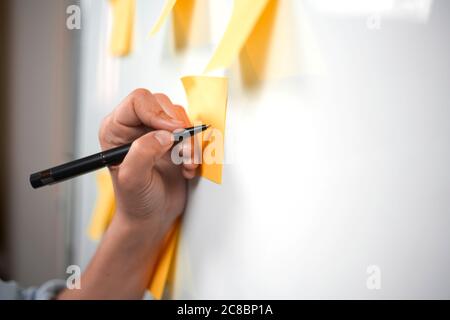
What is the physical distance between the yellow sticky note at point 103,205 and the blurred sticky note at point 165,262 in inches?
5.8

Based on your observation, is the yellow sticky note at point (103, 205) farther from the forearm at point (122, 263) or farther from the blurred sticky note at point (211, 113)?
the blurred sticky note at point (211, 113)

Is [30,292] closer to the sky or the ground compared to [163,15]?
closer to the ground

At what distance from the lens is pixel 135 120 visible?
1.29ft

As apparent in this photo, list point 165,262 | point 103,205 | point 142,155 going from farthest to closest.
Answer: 1. point 103,205
2. point 165,262
3. point 142,155

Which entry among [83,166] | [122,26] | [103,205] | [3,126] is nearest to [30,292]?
[103,205]

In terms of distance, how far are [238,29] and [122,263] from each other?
0.31 m

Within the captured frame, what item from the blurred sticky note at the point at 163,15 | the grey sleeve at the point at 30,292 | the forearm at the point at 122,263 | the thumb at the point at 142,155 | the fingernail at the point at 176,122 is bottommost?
the grey sleeve at the point at 30,292

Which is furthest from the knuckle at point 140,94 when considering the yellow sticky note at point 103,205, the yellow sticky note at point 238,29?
the yellow sticky note at point 103,205

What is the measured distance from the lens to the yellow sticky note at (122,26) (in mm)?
500

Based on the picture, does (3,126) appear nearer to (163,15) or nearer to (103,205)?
(103,205)

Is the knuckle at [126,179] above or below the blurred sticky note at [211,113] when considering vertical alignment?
below

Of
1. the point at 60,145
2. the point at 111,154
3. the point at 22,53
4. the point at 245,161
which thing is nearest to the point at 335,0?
the point at 245,161

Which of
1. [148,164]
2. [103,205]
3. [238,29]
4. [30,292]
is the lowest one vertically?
[30,292]

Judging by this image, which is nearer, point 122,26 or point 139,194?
point 139,194
